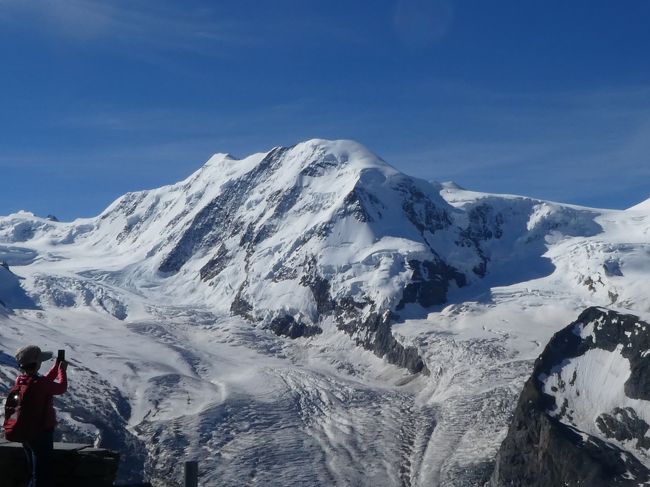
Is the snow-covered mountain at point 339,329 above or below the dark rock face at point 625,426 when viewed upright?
above

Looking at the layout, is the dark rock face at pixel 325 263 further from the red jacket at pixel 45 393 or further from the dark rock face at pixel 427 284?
the red jacket at pixel 45 393

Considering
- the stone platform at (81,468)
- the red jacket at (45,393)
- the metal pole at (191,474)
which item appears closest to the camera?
the metal pole at (191,474)

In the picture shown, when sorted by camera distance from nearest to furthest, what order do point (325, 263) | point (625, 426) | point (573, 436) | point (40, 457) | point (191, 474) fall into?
1. point (191, 474)
2. point (40, 457)
3. point (573, 436)
4. point (625, 426)
5. point (325, 263)

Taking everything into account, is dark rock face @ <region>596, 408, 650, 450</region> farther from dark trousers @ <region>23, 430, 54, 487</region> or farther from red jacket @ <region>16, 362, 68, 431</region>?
red jacket @ <region>16, 362, 68, 431</region>

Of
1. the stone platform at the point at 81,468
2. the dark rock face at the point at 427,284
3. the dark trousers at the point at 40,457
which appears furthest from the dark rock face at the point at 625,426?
the dark trousers at the point at 40,457

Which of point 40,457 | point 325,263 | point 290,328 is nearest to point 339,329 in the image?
point 290,328

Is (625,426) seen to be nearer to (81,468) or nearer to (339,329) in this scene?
(339,329)

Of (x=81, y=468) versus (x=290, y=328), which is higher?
(x=290, y=328)

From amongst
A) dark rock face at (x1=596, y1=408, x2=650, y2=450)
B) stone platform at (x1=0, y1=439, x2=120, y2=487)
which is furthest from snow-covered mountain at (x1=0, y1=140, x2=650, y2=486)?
stone platform at (x1=0, y1=439, x2=120, y2=487)
